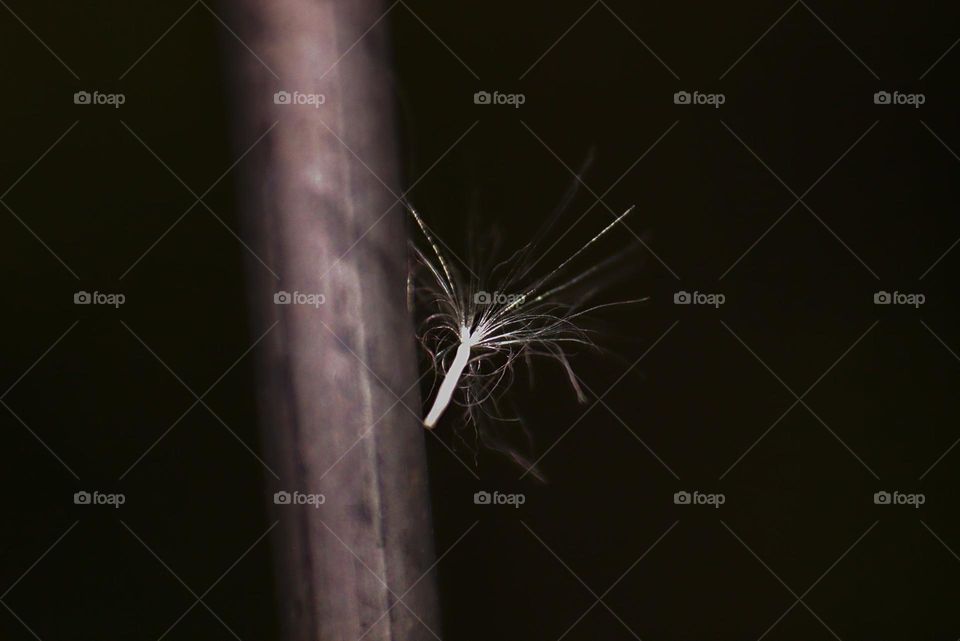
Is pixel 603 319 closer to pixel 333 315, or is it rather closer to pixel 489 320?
pixel 489 320

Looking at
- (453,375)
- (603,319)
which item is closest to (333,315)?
(453,375)

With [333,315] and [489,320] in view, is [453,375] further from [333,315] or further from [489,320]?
[333,315]

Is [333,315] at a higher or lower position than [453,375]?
higher

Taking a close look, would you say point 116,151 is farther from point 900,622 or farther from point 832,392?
point 900,622

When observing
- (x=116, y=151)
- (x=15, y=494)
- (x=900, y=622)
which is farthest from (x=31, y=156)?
(x=900, y=622)
